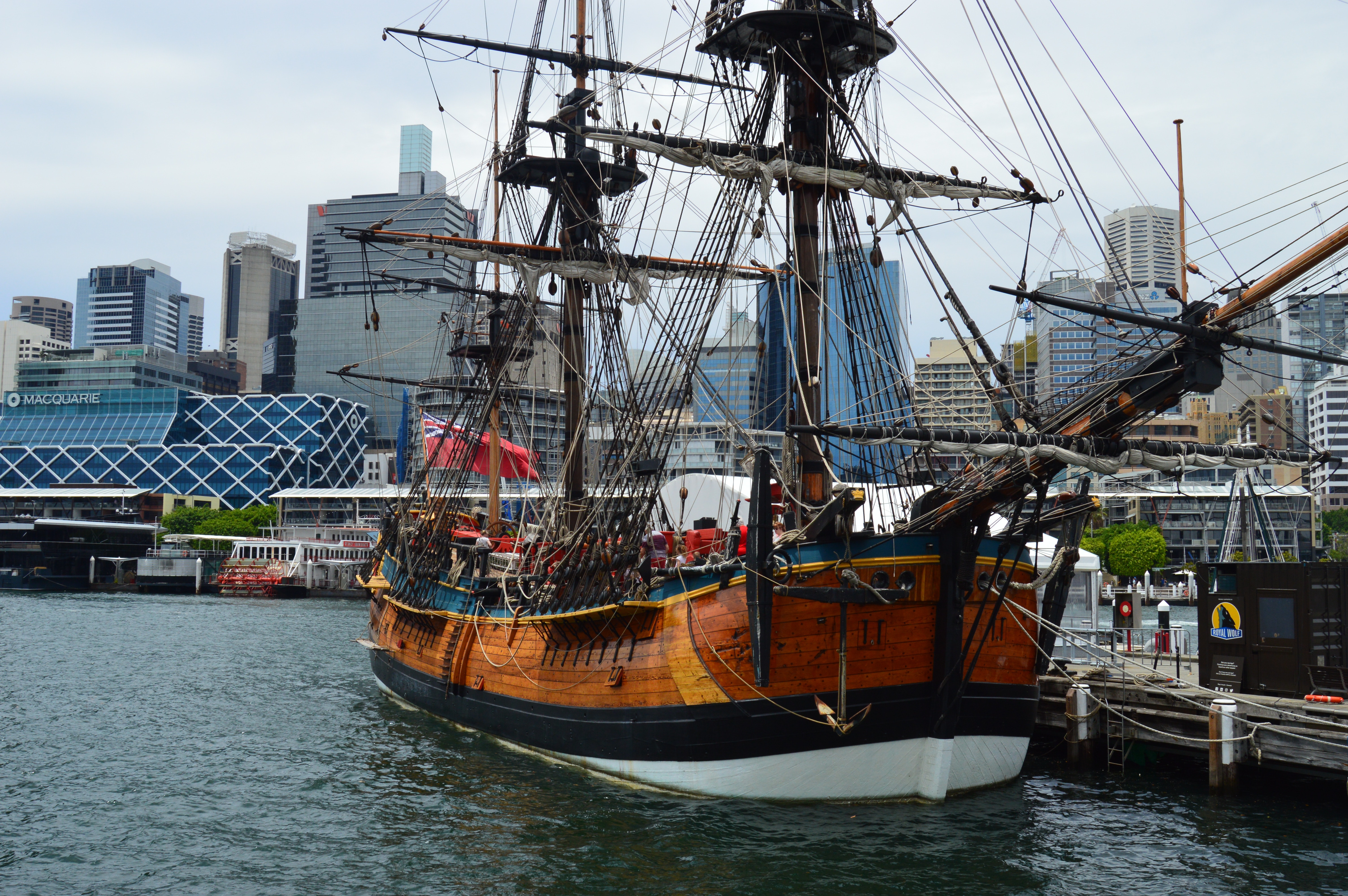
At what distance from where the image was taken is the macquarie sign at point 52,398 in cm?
14975

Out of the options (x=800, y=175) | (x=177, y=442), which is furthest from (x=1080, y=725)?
(x=177, y=442)

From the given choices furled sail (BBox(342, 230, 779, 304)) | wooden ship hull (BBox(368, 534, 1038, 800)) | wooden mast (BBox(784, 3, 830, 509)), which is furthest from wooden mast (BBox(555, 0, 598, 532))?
wooden ship hull (BBox(368, 534, 1038, 800))

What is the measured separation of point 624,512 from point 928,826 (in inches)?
278

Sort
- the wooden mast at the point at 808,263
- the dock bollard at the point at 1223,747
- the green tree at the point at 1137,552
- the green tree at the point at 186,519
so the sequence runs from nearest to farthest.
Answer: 1. the dock bollard at the point at 1223,747
2. the wooden mast at the point at 808,263
3. the green tree at the point at 1137,552
4. the green tree at the point at 186,519

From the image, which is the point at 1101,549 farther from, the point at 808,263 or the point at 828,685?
the point at 828,685

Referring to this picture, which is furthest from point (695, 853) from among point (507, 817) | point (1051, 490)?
point (1051, 490)

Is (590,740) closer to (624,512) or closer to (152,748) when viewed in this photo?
(624,512)

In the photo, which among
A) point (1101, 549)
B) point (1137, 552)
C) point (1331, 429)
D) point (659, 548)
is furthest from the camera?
point (1331, 429)

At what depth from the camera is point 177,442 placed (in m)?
145

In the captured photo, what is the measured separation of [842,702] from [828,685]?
0.39 metres

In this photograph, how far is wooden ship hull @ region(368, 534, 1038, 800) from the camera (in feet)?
50.5

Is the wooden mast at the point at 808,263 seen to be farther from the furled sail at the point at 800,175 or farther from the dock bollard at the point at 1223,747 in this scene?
the dock bollard at the point at 1223,747

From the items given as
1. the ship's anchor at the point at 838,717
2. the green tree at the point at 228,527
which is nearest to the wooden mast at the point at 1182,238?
the ship's anchor at the point at 838,717

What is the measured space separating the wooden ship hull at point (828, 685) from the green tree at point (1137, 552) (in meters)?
56.8
